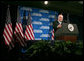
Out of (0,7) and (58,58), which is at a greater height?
(0,7)

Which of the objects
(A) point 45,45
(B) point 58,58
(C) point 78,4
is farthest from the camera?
(C) point 78,4

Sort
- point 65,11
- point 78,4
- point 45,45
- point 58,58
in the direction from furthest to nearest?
point 65,11, point 78,4, point 45,45, point 58,58

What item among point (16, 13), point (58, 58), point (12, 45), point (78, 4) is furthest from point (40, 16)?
point (58, 58)

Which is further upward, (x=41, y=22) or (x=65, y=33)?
(x=41, y=22)

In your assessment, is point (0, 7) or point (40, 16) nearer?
point (0, 7)

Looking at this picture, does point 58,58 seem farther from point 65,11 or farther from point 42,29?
point 65,11

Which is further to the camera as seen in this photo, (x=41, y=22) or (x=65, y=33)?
(x=41, y=22)

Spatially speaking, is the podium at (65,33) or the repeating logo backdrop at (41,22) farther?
the repeating logo backdrop at (41,22)

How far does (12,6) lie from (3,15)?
61 cm

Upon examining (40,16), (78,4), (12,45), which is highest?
(78,4)

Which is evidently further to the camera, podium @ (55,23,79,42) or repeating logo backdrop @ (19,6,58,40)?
repeating logo backdrop @ (19,6,58,40)

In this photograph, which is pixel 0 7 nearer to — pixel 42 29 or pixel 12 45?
pixel 12 45

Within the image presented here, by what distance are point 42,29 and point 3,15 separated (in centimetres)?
211

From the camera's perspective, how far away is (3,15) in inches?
242
